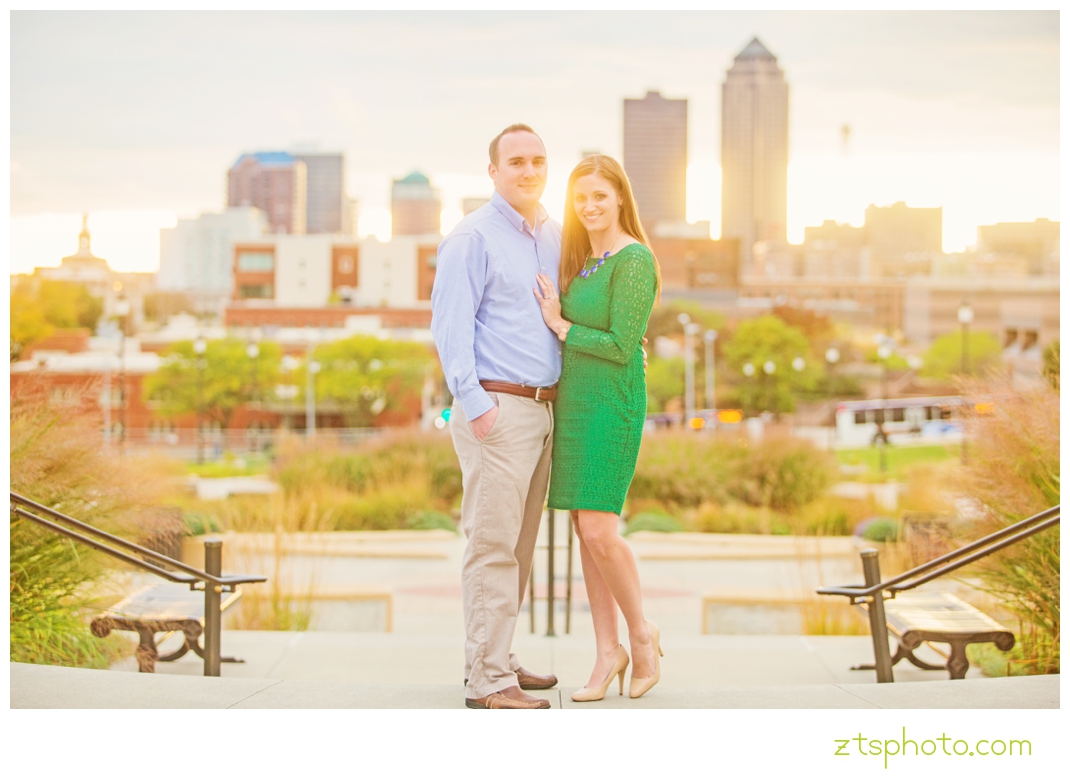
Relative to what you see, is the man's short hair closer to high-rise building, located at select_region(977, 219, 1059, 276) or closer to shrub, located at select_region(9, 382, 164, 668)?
shrub, located at select_region(9, 382, 164, 668)

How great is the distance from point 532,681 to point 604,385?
126 centimetres

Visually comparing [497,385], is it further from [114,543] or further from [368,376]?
[368,376]

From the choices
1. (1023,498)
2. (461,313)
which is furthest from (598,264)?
(1023,498)

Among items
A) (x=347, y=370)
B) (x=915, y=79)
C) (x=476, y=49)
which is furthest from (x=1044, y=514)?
(x=347, y=370)

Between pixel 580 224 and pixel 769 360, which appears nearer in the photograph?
pixel 580 224

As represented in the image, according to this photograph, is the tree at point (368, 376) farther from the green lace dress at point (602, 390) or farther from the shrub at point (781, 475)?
the green lace dress at point (602, 390)

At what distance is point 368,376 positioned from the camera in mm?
54500

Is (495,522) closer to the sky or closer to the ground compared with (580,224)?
closer to the ground

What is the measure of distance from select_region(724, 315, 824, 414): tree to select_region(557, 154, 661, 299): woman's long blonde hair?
200ft

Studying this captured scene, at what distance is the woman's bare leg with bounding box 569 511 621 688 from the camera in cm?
407

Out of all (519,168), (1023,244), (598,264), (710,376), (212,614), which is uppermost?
(1023,244)

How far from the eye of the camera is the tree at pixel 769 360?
65.9m

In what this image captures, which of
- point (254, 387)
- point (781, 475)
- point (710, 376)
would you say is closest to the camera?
point (781, 475)

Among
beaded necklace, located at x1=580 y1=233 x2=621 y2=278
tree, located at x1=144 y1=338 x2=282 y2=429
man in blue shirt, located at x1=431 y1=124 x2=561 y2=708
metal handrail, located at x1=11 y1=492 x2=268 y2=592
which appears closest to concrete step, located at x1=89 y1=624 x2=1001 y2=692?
metal handrail, located at x1=11 y1=492 x2=268 y2=592
